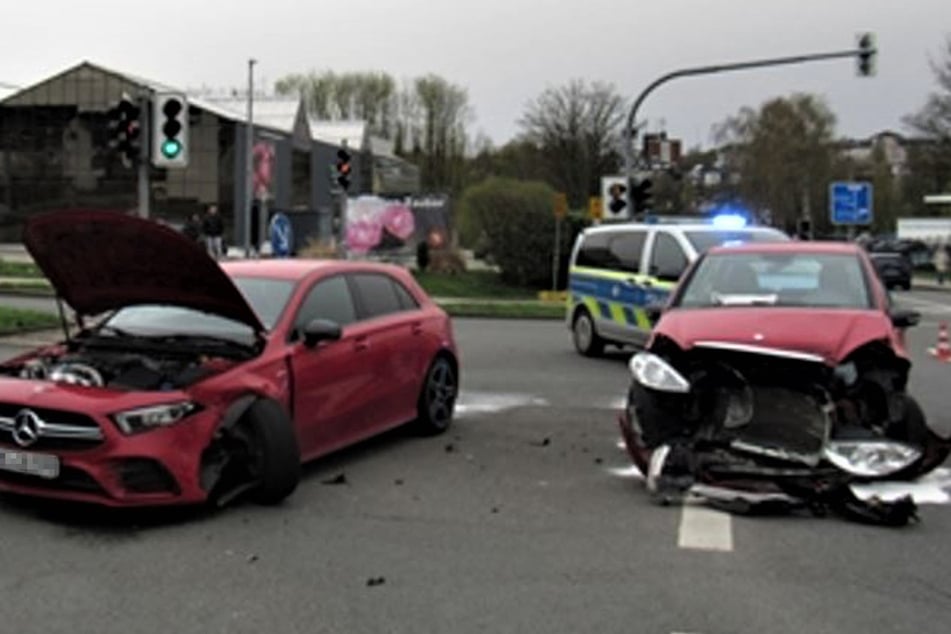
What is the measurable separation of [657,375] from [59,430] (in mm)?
3516

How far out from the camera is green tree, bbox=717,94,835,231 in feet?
305

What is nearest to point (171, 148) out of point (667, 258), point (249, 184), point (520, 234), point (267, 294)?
point (667, 258)

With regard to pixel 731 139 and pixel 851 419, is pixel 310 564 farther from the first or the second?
pixel 731 139

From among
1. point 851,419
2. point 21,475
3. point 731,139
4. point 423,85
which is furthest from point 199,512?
point 731,139

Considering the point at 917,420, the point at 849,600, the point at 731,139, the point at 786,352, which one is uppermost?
the point at 731,139

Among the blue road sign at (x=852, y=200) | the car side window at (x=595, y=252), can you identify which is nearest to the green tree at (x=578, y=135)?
the blue road sign at (x=852, y=200)

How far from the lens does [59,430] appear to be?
6.29 meters

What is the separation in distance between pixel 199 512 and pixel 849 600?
3.50 meters

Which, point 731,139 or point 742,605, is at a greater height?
point 731,139

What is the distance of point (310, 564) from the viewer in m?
5.79

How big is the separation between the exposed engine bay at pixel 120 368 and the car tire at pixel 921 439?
14.0 ft

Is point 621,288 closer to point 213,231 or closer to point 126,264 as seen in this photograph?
point 126,264

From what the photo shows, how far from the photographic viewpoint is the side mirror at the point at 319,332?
7.53 m

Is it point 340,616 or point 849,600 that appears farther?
point 849,600
